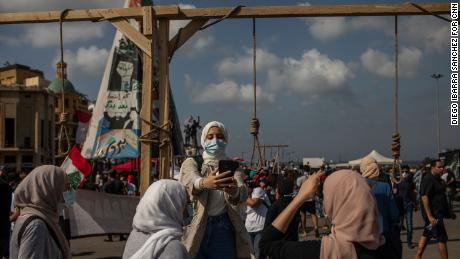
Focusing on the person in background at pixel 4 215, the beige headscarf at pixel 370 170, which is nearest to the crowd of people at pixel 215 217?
the beige headscarf at pixel 370 170

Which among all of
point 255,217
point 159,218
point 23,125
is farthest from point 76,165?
point 23,125

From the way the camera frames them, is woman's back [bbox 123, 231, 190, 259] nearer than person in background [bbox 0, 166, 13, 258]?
Yes

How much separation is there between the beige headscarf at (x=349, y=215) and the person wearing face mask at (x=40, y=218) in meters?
1.90

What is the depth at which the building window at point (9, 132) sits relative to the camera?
65.4 meters

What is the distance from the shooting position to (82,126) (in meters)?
14.2

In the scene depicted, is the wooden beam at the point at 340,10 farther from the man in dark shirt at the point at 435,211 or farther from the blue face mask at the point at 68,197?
the blue face mask at the point at 68,197

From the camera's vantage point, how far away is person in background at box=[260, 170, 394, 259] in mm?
2775

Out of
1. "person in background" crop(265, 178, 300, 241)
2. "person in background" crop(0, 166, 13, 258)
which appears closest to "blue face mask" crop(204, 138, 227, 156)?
"person in background" crop(265, 178, 300, 241)

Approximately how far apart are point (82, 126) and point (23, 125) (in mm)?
56342

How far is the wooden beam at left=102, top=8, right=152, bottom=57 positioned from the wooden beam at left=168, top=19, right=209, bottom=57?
29 centimetres

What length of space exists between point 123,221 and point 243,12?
659 cm

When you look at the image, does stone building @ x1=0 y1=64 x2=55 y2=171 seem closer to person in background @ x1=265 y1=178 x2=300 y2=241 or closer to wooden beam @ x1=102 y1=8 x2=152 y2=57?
wooden beam @ x1=102 y1=8 x2=152 y2=57

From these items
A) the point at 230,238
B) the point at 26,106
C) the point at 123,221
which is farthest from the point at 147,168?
the point at 26,106

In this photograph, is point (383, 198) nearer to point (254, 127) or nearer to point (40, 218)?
point (254, 127)
